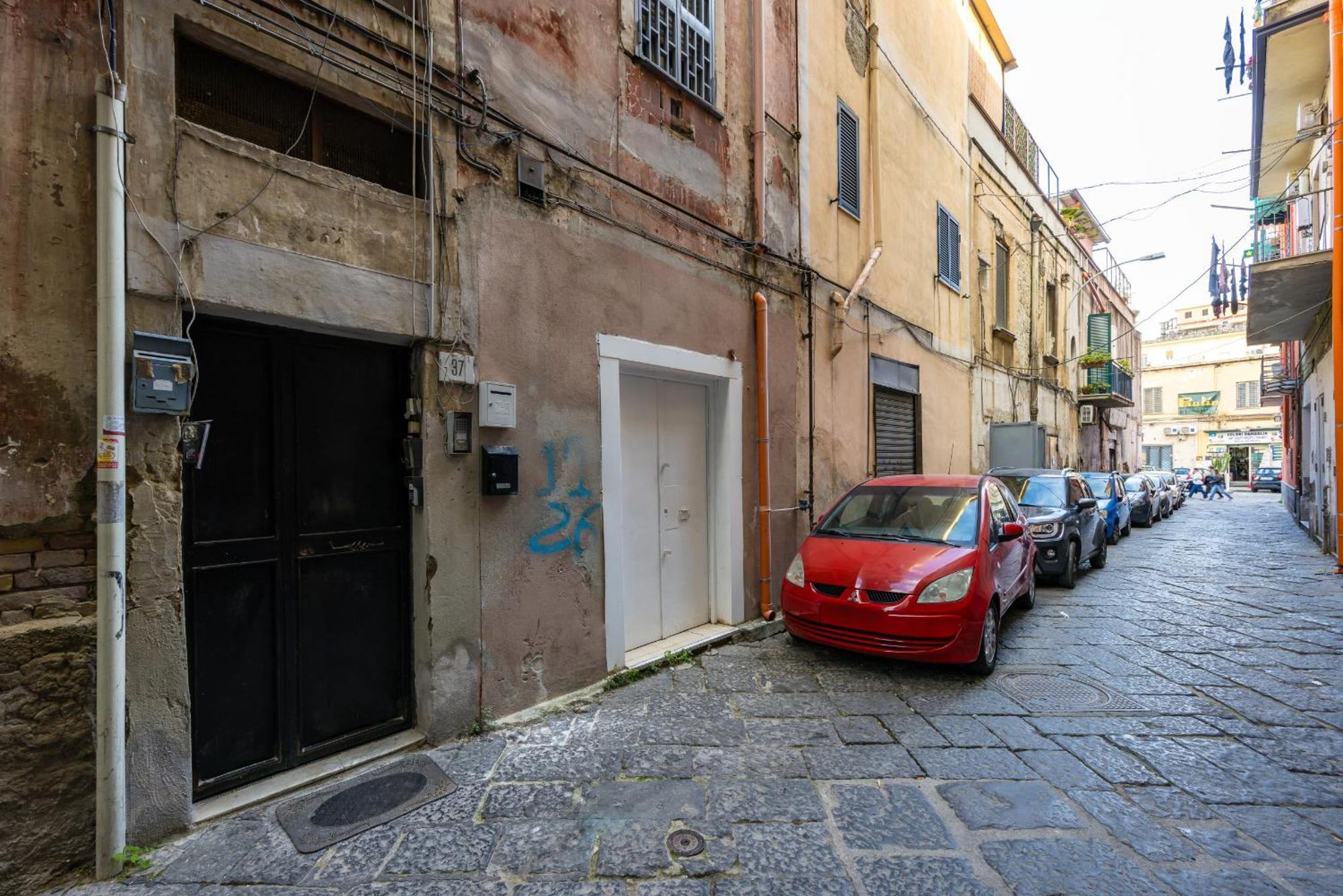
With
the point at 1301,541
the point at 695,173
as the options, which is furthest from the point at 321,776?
the point at 1301,541

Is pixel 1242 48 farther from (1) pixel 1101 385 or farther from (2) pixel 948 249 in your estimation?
(1) pixel 1101 385

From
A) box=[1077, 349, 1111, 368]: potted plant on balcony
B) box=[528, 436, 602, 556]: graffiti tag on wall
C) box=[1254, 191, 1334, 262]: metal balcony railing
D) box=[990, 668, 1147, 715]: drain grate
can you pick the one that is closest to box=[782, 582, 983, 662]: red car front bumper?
box=[990, 668, 1147, 715]: drain grate

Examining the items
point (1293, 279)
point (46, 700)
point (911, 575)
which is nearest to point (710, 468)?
point (911, 575)

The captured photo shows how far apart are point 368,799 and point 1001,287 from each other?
15.3 metres

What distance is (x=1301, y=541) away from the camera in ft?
42.8

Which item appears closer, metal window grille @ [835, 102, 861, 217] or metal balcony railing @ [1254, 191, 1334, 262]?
metal window grille @ [835, 102, 861, 217]

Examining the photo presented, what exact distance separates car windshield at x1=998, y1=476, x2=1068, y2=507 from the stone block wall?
9641 millimetres

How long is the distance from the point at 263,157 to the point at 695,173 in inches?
147

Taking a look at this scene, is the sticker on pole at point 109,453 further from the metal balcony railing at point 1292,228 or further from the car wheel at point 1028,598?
the metal balcony railing at point 1292,228

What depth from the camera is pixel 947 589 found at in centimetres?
489

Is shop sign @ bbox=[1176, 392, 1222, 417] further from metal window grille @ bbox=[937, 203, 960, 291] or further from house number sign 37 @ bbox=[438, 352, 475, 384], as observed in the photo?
house number sign 37 @ bbox=[438, 352, 475, 384]

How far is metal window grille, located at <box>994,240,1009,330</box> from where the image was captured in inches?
558

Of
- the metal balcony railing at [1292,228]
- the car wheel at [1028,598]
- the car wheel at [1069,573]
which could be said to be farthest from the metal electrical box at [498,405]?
the metal balcony railing at [1292,228]

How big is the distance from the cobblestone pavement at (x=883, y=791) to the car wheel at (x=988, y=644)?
0.62 feet
